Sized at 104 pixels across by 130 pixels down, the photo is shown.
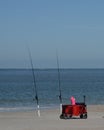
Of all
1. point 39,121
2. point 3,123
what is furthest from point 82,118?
point 3,123

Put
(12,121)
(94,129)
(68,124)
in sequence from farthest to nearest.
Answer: (12,121), (68,124), (94,129)

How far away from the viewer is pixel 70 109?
24312mm

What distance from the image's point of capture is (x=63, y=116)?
2458cm

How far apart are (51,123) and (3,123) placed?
182 cm

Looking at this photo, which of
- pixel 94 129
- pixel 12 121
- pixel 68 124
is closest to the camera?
pixel 94 129

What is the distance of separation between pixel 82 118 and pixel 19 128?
466cm

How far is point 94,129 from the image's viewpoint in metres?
20.3

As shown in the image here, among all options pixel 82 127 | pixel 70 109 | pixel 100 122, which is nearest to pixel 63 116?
pixel 70 109

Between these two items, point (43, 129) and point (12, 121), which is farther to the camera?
point (12, 121)

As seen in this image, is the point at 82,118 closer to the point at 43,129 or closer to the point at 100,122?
the point at 100,122

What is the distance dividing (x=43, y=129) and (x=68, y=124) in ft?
5.95

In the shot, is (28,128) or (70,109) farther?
(70,109)

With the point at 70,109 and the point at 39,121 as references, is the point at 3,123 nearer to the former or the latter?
the point at 39,121

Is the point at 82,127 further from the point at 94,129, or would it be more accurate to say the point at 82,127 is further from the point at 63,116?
the point at 63,116
